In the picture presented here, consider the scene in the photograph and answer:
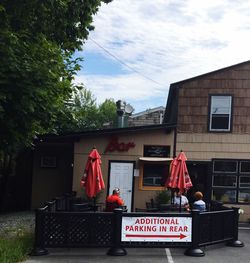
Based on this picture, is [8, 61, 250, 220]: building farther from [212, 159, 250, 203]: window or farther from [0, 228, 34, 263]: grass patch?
[0, 228, 34, 263]: grass patch

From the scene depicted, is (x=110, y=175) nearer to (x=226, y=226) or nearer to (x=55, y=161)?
(x=55, y=161)

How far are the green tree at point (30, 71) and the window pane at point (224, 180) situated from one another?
24.8ft

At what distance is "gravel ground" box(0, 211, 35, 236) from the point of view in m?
12.4

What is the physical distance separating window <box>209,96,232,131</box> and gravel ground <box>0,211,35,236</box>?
775 cm

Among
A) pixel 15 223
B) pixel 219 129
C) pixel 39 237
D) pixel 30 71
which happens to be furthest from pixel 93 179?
pixel 219 129

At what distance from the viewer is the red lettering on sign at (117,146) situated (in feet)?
58.4

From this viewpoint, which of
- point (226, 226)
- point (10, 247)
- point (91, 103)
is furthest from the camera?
point (91, 103)

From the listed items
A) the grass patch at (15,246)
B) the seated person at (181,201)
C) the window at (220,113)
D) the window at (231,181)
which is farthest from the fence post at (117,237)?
the window at (220,113)

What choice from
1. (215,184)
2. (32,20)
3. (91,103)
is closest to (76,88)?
(32,20)

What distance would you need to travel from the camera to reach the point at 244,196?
59.0 ft

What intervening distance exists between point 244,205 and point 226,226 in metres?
7.20

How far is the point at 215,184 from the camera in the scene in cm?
1806

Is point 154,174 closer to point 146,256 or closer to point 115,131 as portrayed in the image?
point 115,131

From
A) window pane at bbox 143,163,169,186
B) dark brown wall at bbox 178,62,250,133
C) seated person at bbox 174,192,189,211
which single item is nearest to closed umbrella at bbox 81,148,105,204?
seated person at bbox 174,192,189,211
